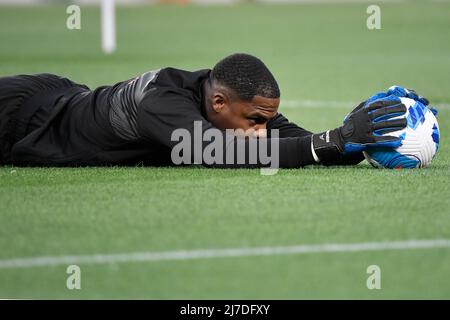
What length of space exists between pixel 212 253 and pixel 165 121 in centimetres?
178

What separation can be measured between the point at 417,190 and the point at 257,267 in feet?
6.05

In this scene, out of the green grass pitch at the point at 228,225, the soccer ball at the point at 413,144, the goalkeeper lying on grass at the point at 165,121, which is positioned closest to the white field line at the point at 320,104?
the green grass pitch at the point at 228,225

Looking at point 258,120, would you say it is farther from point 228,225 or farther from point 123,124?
point 228,225

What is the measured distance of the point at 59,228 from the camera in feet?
19.3

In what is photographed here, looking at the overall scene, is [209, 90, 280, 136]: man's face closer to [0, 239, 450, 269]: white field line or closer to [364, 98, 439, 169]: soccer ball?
[364, 98, 439, 169]: soccer ball

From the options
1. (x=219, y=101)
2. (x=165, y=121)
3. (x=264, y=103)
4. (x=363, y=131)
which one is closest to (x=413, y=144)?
(x=363, y=131)

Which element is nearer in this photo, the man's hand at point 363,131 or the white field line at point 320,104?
the man's hand at point 363,131

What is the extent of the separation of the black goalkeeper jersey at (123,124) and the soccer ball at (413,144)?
53 cm

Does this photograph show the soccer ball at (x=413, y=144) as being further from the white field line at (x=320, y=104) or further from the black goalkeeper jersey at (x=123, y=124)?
the white field line at (x=320, y=104)

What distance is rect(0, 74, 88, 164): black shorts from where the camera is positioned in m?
7.76

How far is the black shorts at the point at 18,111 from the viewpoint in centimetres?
776

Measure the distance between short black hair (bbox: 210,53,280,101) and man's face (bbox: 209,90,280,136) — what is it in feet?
0.14

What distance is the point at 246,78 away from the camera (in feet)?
23.2

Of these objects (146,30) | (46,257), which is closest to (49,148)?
(46,257)
